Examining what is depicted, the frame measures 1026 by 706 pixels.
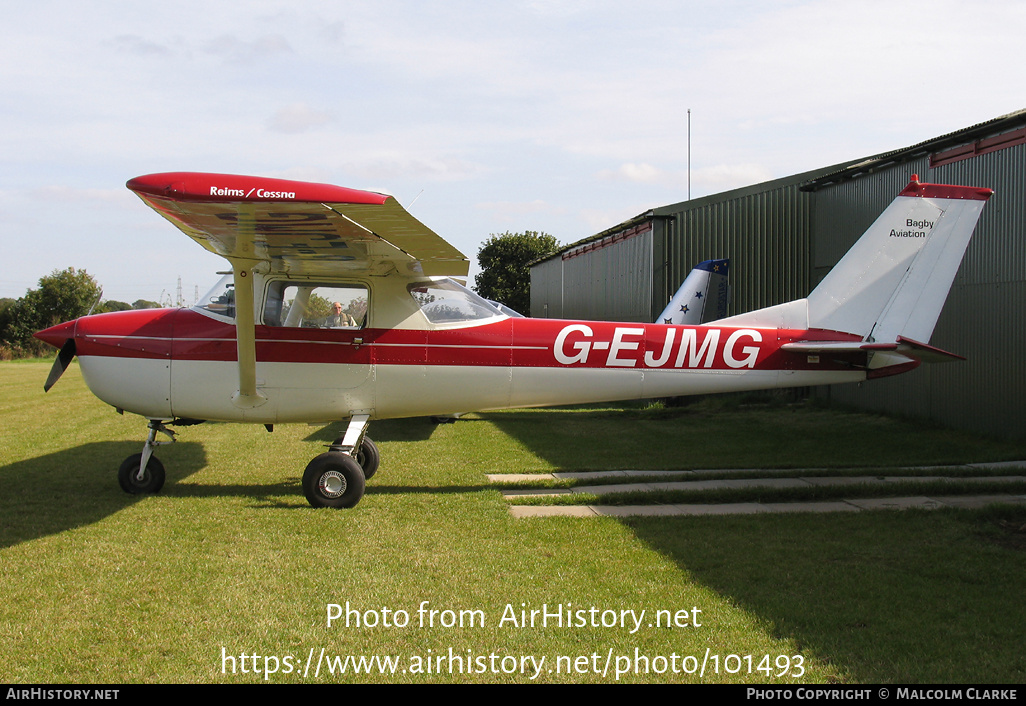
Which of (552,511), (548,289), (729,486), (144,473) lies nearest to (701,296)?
(729,486)

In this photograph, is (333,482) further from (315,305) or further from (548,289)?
(548,289)

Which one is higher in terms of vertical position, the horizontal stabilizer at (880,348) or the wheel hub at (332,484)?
the horizontal stabilizer at (880,348)

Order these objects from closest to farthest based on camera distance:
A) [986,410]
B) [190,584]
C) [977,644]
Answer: [977,644] < [190,584] < [986,410]

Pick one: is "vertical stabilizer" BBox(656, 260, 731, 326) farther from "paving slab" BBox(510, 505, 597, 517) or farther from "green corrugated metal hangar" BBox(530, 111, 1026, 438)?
"paving slab" BBox(510, 505, 597, 517)

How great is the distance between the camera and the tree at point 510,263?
58406 mm

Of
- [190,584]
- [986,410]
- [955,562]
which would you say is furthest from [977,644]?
[986,410]

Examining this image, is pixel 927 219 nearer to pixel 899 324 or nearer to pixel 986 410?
pixel 899 324

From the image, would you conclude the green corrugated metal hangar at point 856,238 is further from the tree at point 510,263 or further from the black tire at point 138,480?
the tree at point 510,263

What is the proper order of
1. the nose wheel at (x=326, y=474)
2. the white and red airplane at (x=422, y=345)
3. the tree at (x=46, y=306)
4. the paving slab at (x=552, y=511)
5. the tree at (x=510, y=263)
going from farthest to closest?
the tree at (x=510, y=263), the tree at (x=46, y=306), the white and red airplane at (x=422, y=345), the nose wheel at (x=326, y=474), the paving slab at (x=552, y=511)

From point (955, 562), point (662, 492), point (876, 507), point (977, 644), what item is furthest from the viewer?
point (662, 492)

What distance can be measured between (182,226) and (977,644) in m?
6.27

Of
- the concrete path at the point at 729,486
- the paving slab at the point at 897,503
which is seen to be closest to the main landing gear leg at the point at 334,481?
the concrete path at the point at 729,486

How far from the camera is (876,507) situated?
6883 mm

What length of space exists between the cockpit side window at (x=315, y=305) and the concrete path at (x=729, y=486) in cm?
239
